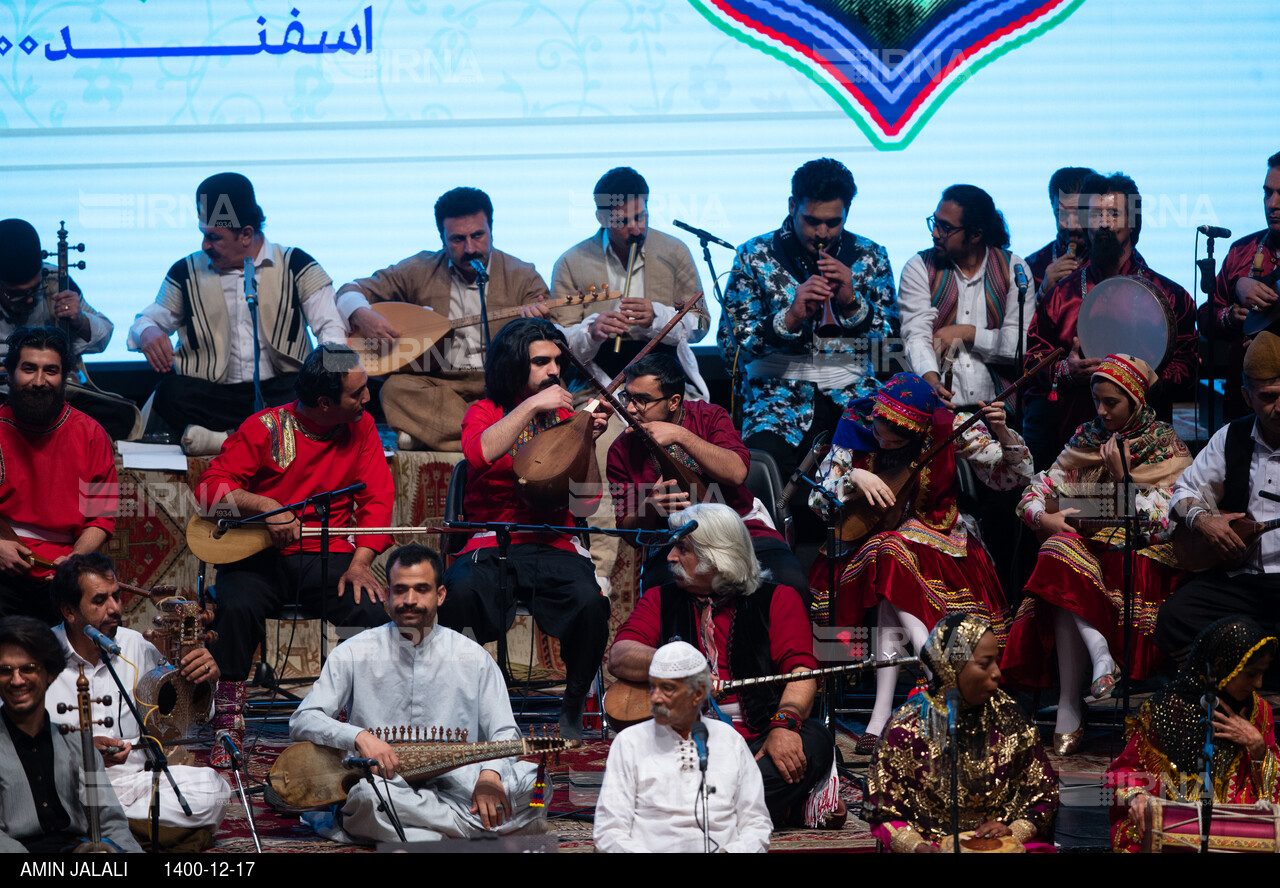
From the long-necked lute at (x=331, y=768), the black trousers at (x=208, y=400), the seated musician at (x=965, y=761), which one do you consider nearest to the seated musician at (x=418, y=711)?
the long-necked lute at (x=331, y=768)

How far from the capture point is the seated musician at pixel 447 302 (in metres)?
5.95

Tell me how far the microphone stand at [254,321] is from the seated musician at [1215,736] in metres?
3.46

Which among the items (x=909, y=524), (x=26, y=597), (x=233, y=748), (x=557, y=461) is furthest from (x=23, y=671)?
(x=909, y=524)

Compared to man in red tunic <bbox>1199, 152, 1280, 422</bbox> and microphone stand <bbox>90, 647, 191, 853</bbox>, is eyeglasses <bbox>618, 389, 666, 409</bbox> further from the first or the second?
man in red tunic <bbox>1199, 152, 1280, 422</bbox>

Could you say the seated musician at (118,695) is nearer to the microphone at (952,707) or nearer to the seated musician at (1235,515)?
the microphone at (952,707)

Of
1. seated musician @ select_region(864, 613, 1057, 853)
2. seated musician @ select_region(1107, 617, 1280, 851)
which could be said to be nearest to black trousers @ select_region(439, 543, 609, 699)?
seated musician @ select_region(864, 613, 1057, 853)

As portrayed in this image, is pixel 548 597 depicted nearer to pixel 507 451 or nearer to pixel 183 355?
pixel 507 451

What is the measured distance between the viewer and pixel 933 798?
359cm

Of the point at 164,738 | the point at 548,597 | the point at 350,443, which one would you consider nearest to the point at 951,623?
the point at 548,597

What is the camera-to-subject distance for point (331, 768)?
13.3ft

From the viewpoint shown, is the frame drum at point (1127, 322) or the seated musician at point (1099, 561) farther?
the frame drum at point (1127, 322)

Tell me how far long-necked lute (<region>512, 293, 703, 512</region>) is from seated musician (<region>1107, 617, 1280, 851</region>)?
1.97 m

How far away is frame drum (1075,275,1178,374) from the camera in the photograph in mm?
5371
